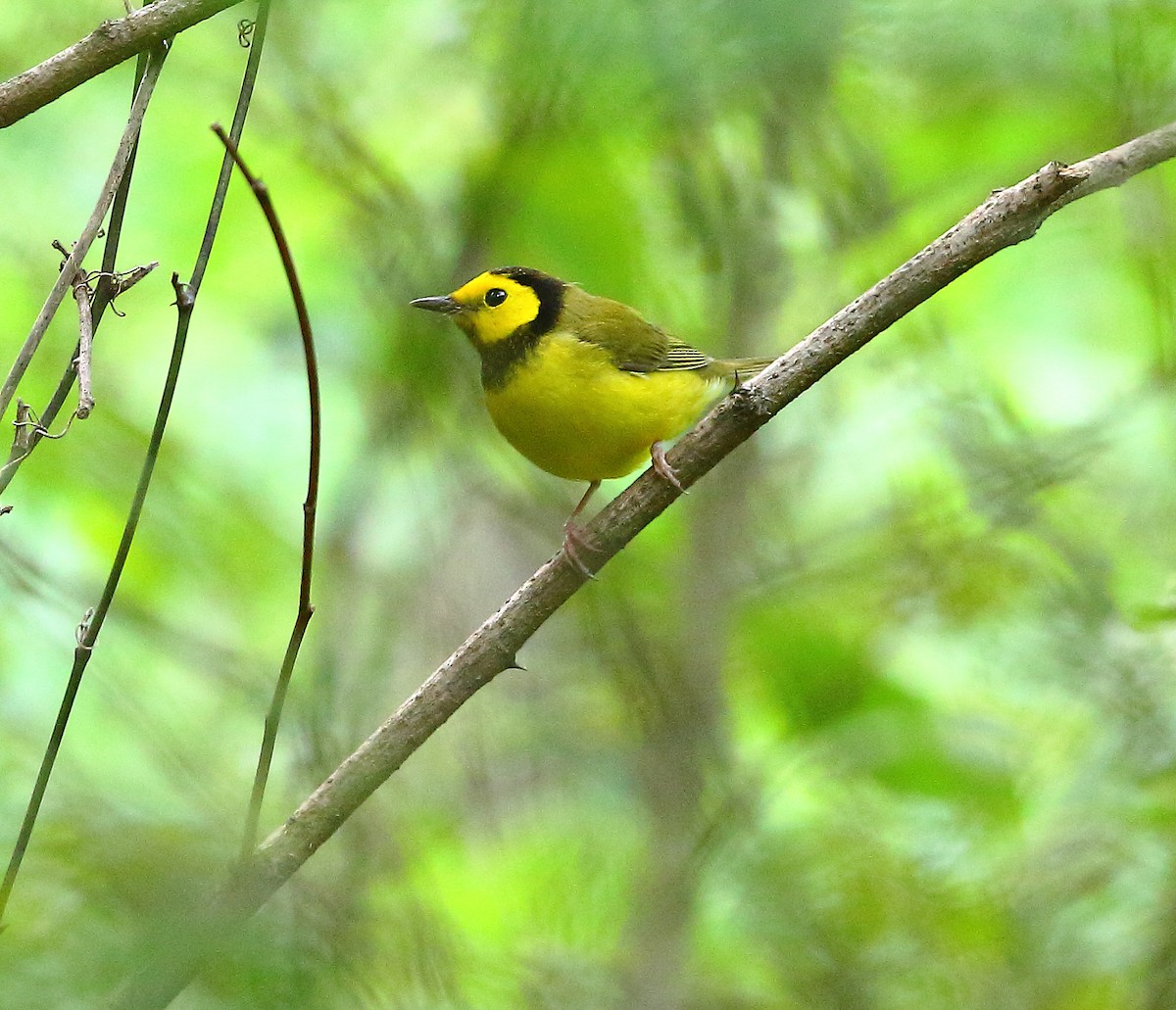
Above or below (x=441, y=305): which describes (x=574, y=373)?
below

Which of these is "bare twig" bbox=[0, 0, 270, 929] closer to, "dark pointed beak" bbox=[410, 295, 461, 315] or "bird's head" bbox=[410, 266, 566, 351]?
"dark pointed beak" bbox=[410, 295, 461, 315]

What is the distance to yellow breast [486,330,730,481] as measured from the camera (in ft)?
11.2

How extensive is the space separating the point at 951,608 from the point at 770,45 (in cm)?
227

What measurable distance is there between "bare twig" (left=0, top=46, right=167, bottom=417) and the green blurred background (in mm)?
763

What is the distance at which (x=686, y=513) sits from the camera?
4602mm

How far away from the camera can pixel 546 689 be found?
5.34 m

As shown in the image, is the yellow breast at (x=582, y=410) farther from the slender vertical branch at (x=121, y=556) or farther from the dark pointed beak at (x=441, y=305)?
the slender vertical branch at (x=121, y=556)

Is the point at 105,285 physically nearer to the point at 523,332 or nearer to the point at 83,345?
the point at 83,345

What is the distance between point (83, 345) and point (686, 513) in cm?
309

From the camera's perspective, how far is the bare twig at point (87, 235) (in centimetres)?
171

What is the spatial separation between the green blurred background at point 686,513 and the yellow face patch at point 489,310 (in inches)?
7.1

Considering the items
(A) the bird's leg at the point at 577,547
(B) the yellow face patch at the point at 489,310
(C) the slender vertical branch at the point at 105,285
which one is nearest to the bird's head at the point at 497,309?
(B) the yellow face patch at the point at 489,310

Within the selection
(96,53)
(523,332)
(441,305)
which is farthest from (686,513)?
(96,53)

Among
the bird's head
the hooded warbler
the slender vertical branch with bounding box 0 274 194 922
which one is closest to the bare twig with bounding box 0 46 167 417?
the slender vertical branch with bounding box 0 274 194 922
